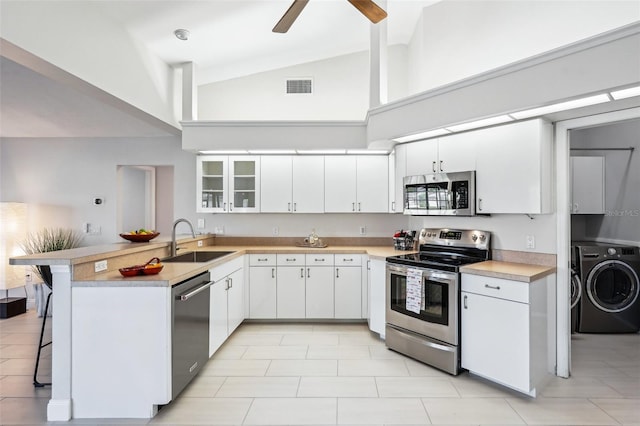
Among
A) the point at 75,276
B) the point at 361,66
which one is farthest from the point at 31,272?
the point at 361,66

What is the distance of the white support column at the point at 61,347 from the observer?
222 cm

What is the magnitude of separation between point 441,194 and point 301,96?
7.96ft

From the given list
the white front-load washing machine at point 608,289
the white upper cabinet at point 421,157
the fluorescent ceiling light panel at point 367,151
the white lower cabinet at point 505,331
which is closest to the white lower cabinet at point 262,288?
the fluorescent ceiling light panel at point 367,151

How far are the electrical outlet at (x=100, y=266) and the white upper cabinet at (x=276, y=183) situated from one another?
2.07 metres

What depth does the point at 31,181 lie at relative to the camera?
4793 millimetres

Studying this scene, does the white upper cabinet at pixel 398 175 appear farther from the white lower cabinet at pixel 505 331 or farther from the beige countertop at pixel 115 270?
the beige countertop at pixel 115 270

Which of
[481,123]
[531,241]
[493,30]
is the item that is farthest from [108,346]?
[493,30]

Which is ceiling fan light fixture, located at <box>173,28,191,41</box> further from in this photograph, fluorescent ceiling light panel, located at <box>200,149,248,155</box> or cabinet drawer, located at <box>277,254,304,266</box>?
cabinet drawer, located at <box>277,254,304,266</box>

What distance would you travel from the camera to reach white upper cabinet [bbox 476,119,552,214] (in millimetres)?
2684

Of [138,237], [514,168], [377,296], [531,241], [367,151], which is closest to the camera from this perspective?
[514,168]

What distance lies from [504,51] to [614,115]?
115cm

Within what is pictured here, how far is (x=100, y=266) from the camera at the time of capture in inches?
97.6

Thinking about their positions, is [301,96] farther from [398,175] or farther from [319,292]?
[319,292]

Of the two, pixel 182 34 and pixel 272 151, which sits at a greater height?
pixel 182 34
